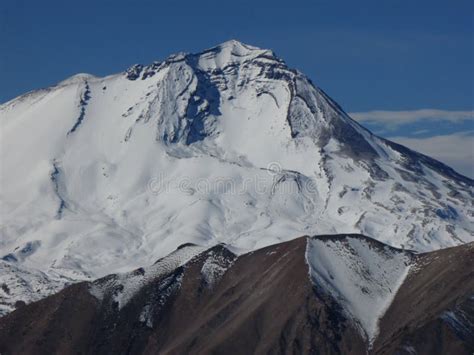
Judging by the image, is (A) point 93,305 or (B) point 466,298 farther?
(A) point 93,305

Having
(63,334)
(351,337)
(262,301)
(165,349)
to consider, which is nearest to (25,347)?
(63,334)

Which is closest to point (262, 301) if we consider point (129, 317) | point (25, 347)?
point (129, 317)

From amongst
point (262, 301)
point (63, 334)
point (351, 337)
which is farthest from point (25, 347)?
point (351, 337)

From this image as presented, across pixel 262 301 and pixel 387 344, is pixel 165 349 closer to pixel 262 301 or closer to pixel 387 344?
pixel 262 301

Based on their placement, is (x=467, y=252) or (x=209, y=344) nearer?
(x=209, y=344)

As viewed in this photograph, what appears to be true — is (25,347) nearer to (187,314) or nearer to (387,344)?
(187,314)
